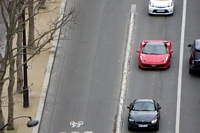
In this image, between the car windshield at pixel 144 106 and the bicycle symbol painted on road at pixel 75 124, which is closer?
the car windshield at pixel 144 106

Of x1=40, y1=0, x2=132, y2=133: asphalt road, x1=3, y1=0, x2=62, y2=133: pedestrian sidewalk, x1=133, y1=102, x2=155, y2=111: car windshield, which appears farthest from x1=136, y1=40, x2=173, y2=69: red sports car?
x1=3, y1=0, x2=62, y2=133: pedestrian sidewalk

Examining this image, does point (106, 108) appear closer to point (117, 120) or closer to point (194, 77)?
point (117, 120)

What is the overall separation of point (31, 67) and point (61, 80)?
6.99 ft

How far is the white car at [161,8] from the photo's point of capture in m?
47.3

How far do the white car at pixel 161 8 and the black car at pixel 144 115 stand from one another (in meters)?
12.6

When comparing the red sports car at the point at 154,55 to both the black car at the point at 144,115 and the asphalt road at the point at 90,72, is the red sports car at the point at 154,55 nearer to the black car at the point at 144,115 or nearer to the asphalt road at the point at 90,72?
the asphalt road at the point at 90,72

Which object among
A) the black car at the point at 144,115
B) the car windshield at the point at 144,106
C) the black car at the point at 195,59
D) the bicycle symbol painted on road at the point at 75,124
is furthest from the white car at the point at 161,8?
the bicycle symbol painted on road at the point at 75,124

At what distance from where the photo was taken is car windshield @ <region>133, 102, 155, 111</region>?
116ft

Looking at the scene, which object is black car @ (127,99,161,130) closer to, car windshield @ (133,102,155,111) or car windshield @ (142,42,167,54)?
car windshield @ (133,102,155,111)

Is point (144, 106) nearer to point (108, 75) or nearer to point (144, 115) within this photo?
point (144, 115)

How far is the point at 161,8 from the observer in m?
47.3

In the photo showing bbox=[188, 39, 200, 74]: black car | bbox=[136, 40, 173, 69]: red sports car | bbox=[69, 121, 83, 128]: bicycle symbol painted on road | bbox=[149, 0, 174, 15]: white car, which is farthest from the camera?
bbox=[149, 0, 174, 15]: white car

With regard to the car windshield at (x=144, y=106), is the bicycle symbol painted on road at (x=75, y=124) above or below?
below

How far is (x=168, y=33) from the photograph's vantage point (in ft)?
149
